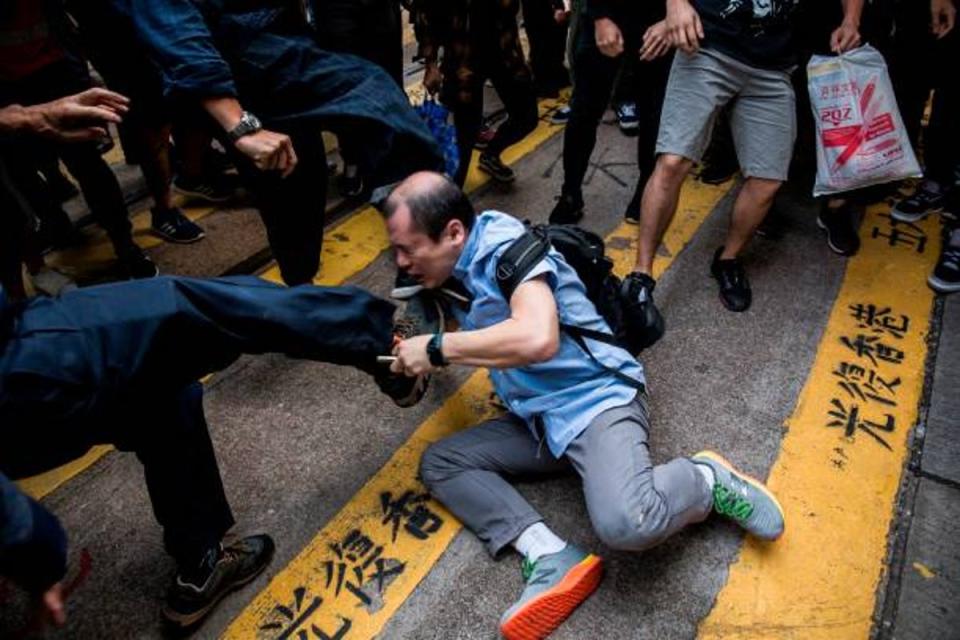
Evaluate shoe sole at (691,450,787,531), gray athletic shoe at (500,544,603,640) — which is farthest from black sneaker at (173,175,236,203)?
shoe sole at (691,450,787,531)

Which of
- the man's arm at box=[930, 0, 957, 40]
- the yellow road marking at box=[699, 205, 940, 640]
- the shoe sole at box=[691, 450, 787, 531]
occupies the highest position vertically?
the man's arm at box=[930, 0, 957, 40]

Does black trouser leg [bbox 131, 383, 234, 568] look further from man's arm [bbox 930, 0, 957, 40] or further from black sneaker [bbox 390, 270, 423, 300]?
man's arm [bbox 930, 0, 957, 40]

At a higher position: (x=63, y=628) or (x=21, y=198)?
(x=21, y=198)

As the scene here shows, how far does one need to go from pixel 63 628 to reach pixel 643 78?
3.19 m

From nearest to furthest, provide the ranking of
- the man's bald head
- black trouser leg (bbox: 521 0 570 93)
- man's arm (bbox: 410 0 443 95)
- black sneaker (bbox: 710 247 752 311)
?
the man's bald head, black sneaker (bbox: 710 247 752 311), man's arm (bbox: 410 0 443 95), black trouser leg (bbox: 521 0 570 93)

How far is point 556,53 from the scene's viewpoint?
488cm

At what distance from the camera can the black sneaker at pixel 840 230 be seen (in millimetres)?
3189

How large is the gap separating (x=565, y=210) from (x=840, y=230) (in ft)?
4.73

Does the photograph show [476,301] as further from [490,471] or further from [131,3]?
[131,3]

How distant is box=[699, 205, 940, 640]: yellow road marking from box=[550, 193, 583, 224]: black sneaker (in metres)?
1.39

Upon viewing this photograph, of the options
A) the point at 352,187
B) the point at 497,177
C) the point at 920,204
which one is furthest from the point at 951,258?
the point at 352,187

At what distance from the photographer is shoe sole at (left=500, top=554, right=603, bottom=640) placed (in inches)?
64.2

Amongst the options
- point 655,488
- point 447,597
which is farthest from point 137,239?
point 655,488

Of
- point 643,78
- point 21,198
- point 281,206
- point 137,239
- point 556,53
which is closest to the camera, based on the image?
point 21,198
